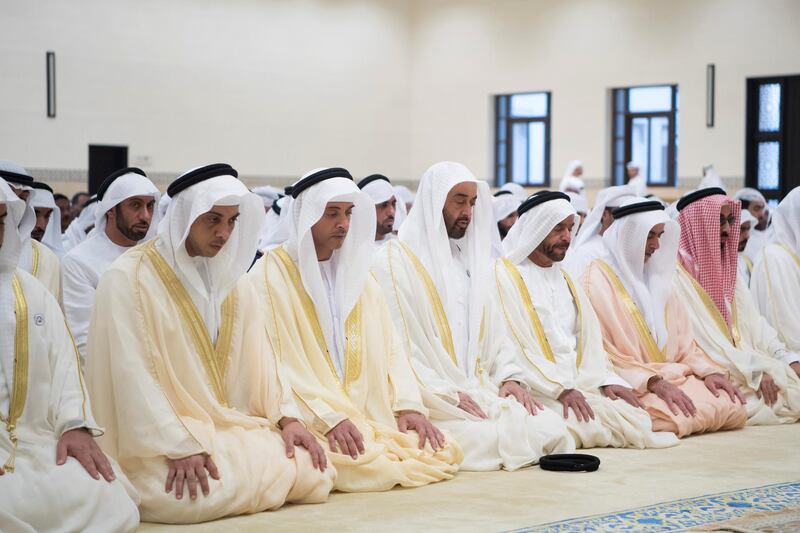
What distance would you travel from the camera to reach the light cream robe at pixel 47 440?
3613 mm

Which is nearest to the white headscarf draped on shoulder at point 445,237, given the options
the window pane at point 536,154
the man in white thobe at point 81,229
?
the man in white thobe at point 81,229

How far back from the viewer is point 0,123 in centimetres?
1440

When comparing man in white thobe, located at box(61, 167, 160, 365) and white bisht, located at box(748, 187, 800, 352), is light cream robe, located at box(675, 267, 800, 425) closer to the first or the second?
white bisht, located at box(748, 187, 800, 352)

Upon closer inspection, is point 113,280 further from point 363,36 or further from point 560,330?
point 363,36

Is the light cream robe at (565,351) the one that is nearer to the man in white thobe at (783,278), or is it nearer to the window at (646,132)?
the man in white thobe at (783,278)

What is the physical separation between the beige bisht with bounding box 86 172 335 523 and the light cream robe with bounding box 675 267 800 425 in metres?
3.02

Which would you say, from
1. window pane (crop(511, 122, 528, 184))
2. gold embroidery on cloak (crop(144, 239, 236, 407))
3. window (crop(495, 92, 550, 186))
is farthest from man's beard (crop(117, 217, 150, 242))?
window pane (crop(511, 122, 528, 184))

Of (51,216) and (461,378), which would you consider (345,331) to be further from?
(51,216)

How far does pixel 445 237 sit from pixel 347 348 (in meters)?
0.96

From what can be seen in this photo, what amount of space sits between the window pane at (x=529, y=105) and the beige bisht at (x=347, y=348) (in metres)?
14.0

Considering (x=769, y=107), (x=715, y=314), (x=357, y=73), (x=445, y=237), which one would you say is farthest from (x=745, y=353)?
(x=357, y=73)

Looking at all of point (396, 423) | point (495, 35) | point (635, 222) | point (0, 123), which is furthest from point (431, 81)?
point (396, 423)

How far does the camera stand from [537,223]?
5.95m

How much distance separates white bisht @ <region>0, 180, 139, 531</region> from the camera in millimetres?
3635
